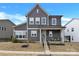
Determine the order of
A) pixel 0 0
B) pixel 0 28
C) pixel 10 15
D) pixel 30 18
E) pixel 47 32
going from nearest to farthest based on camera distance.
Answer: pixel 0 0 → pixel 10 15 → pixel 0 28 → pixel 47 32 → pixel 30 18

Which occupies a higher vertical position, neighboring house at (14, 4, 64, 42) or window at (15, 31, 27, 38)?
neighboring house at (14, 4, 64, 42)

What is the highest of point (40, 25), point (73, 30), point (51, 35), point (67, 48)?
point (40, 25)

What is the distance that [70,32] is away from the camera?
32.4 ft

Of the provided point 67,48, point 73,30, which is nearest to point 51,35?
point 67,48

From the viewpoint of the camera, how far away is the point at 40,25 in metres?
14.7

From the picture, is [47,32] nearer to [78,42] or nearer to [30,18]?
[30,18]

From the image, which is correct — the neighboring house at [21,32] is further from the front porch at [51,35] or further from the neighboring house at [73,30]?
the neighboring house at [73,30]

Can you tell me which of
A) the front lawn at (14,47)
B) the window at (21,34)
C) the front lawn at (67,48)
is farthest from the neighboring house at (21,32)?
the front lawn at (67,48)

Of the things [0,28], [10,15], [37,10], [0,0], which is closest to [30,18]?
[37,10]

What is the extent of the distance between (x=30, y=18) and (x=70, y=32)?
210 inches

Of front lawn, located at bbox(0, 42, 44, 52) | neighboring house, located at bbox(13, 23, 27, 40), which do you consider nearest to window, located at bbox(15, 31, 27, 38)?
neighboring house, located at bbox(13, 23, 27, 40)

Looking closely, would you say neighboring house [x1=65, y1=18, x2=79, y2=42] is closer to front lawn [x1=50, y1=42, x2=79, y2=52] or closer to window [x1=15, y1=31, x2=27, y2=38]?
front lawn [x1=50, y1=42, x2=79, y2=52]

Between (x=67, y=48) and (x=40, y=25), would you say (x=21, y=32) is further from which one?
(x=67, y=48)

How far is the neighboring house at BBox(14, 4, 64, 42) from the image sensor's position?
13.8 meters
